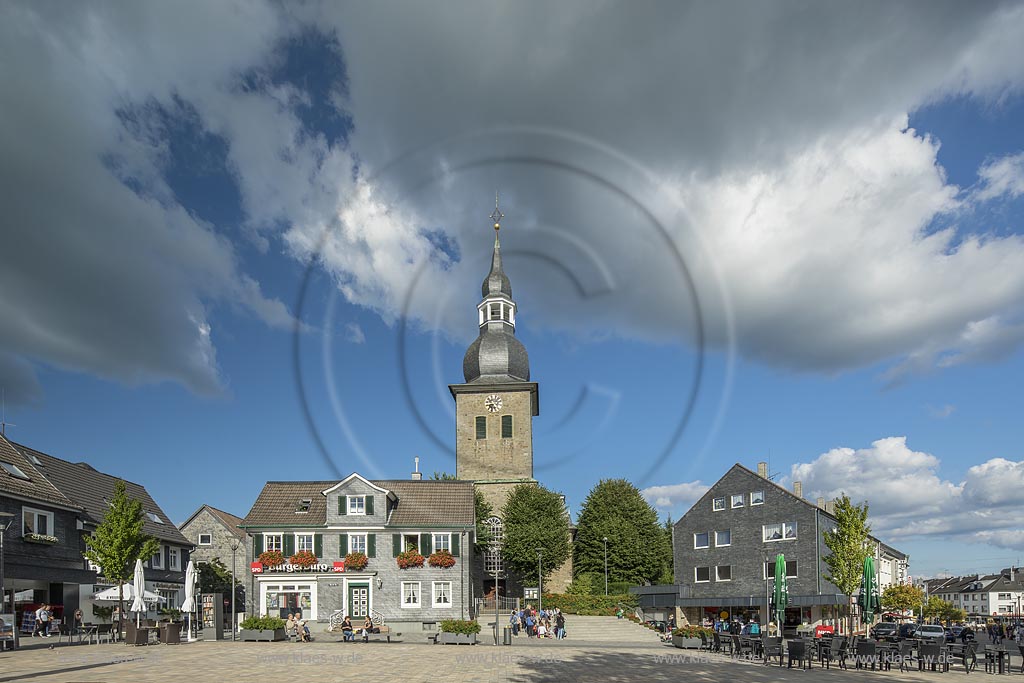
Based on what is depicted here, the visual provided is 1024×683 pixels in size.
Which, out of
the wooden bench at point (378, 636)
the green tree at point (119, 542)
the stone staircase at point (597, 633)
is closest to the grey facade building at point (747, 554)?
the stone staircase at point (597, 633)

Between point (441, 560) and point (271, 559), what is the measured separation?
34.9ft

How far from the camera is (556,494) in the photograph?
2955 inches

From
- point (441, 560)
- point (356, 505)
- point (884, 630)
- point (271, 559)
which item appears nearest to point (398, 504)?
point (356, 505)

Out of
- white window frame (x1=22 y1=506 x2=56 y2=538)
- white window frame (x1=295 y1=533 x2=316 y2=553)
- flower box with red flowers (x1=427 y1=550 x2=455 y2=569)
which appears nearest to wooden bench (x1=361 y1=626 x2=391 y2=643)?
flower box with red flowers (x1=427 y1=550 x2=455 y2=569)

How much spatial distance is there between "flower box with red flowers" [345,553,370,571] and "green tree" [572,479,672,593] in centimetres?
2974

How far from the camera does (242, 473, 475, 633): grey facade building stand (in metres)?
54.5

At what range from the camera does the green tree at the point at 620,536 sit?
79.4 meters

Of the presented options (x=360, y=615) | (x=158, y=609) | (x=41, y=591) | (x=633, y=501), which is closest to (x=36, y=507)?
(x=41, y=591)

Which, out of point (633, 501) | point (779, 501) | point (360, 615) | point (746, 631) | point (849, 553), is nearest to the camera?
point (746, 631)

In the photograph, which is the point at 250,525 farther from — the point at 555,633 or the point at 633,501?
the point at 633,501

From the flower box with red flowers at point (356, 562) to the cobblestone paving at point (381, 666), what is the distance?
57.4ft

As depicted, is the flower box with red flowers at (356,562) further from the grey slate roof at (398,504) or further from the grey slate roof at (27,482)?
the grey slate roof at (27,482)

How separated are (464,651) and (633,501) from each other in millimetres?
49792

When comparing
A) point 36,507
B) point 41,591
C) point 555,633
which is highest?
point 36,507
